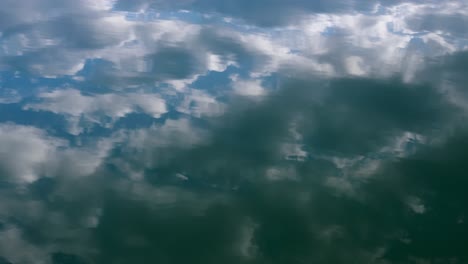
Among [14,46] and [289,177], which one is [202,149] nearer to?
[289,177]

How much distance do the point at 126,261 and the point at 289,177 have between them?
4.18 meters

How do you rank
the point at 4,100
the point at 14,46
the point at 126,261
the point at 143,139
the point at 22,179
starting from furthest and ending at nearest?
the point at 14,46 < the point at 4,100 < the point at 143,139 < the point at 22,179 < the point at 126,261

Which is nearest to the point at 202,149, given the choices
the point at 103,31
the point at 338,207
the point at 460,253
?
the point at 338,207

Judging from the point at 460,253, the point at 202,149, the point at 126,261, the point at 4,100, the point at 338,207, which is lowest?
the point at 126,261

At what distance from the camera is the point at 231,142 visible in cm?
1260

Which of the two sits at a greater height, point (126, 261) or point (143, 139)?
point (143, 139)

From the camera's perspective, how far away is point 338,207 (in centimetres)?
1058

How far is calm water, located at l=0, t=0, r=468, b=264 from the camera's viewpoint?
970cm

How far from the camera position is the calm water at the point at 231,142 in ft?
31.8

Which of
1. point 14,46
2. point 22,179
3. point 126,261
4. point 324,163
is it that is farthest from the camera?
point 14,46

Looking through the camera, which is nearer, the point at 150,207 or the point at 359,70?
the point at 150,207

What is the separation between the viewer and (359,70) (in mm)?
16547

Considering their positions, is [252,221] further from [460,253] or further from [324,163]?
[460,253]

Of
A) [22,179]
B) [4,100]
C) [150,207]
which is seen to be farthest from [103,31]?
[150,207]
